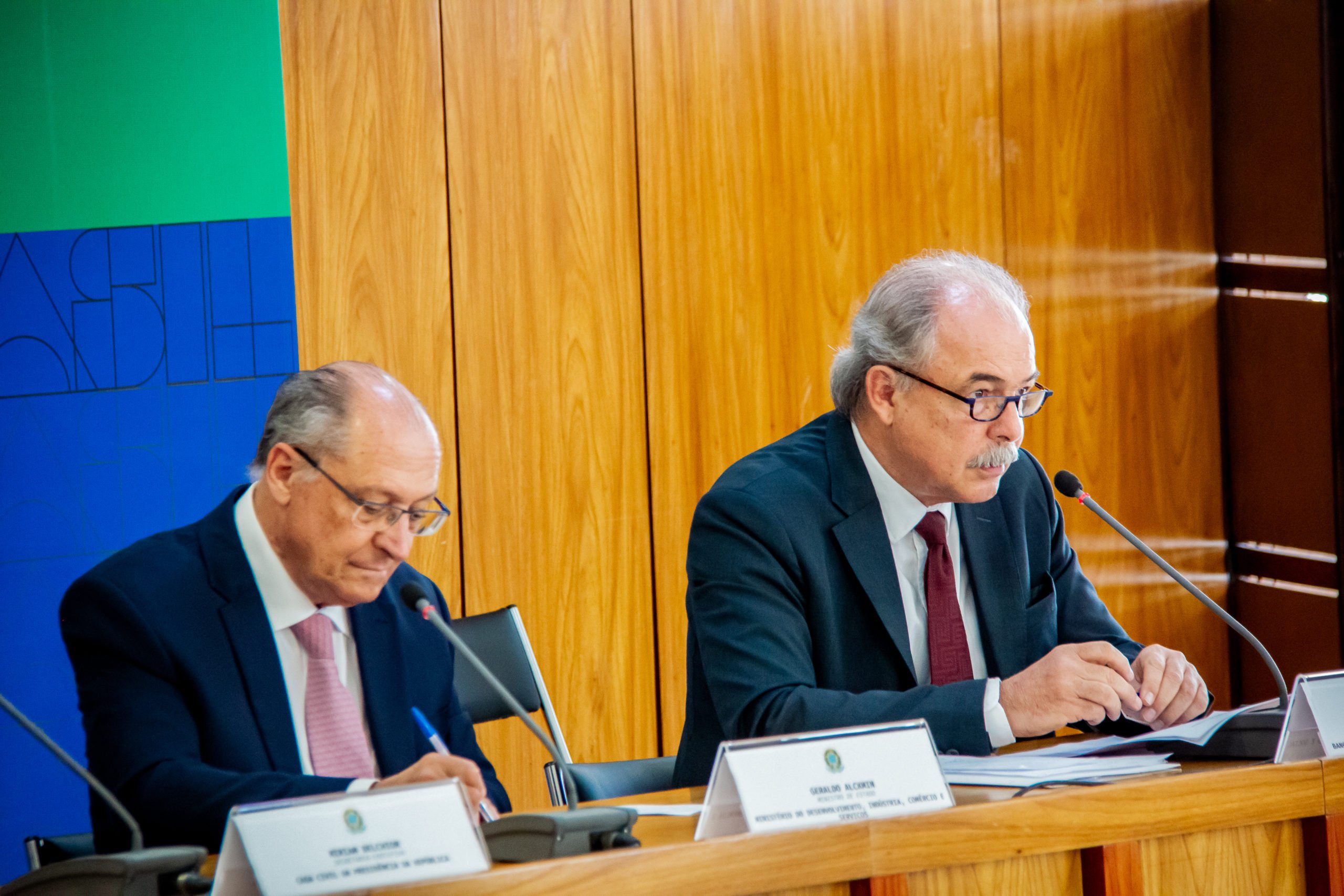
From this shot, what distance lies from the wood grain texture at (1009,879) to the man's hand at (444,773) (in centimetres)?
47

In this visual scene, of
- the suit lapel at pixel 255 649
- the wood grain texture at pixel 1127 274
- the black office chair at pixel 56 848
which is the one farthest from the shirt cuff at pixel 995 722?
the wood grain texture at pixel 1127 274

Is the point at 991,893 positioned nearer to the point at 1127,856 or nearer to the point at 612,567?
the point at 1127,856

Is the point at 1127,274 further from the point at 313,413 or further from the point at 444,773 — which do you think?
the point at 444,773

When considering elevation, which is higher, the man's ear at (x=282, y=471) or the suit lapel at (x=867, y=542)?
the man's ear at (x=282, y=471)

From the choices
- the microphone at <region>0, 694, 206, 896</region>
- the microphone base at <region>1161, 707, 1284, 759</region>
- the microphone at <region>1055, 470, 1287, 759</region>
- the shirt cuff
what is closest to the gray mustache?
the microphone at <region>1055, 470, 1287, 759</region>

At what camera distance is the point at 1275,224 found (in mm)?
4098

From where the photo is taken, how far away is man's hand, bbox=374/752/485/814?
1516 millimetres

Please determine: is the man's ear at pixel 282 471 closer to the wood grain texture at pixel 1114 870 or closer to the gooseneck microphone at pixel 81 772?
the gooseneck microphone at pixel 81 772

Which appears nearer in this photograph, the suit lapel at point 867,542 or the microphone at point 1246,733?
the microphone at point 1246,733

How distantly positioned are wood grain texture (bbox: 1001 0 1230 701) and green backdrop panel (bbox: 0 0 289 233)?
205cm

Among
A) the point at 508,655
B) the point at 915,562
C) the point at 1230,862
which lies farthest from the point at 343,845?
the point at 508,655

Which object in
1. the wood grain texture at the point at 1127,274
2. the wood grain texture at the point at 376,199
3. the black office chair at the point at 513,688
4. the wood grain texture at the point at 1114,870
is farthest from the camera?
the wood grain texture at the point at 1127,274

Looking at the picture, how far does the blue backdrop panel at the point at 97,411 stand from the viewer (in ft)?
10.3

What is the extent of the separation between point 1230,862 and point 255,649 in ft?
3.99
